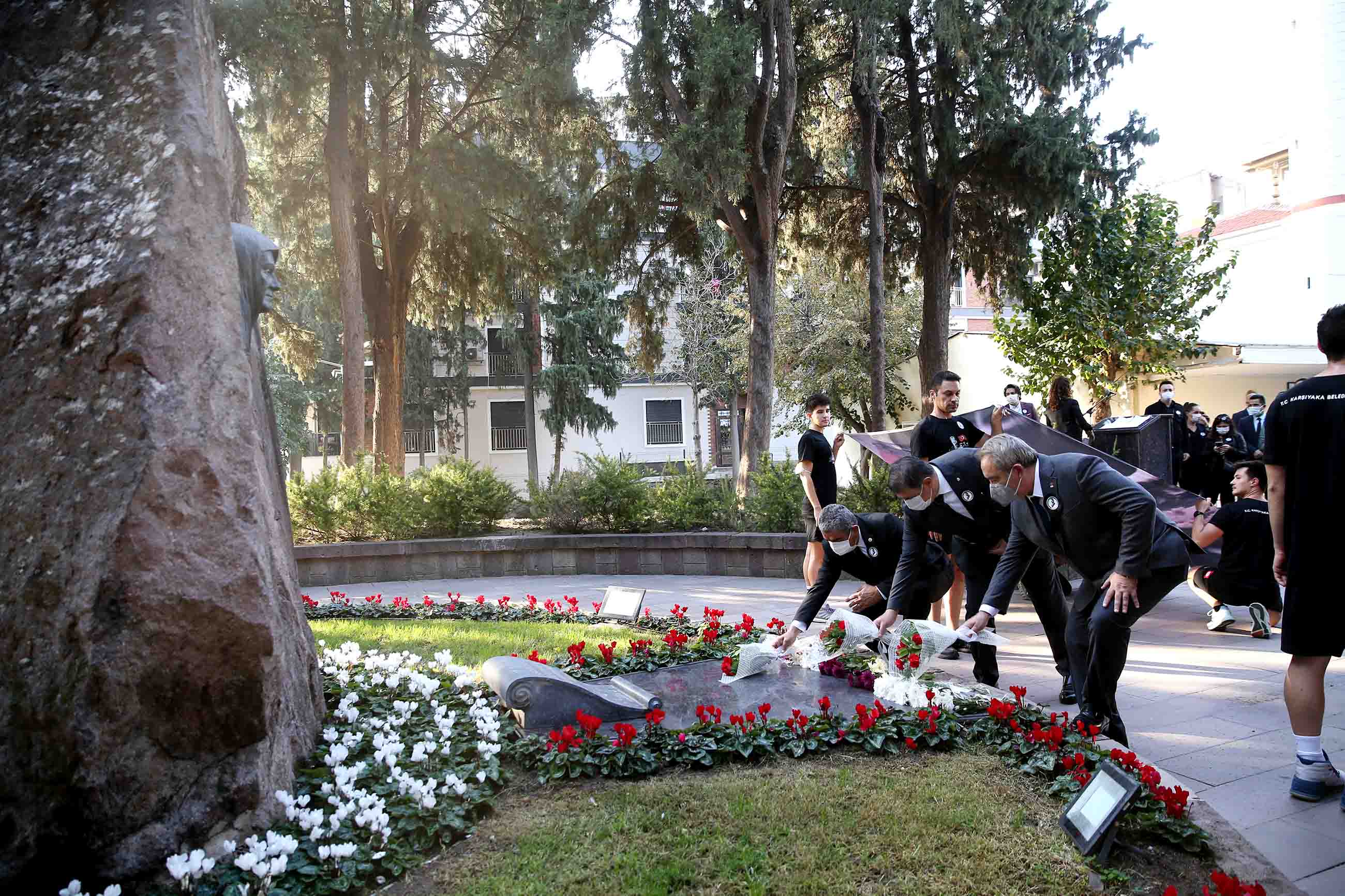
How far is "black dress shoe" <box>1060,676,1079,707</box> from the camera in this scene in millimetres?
5637

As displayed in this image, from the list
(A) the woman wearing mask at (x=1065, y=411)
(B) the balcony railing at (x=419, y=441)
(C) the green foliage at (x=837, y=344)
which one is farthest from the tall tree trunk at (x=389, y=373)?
(B) the balcony railing at (x=419, y=441)

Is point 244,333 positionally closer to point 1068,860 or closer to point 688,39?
point 1068,860

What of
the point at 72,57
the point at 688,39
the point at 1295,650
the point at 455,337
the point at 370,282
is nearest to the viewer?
the point at 72,57

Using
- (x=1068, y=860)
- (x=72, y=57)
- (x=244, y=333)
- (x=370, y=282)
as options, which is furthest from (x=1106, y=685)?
(x=370, y=282)

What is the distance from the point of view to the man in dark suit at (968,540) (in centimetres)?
577

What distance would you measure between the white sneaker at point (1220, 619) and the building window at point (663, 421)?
32.7 metres

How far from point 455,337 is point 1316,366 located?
25452mm

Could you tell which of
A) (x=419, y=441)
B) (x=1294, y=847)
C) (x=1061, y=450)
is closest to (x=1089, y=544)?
(x=1294, y=847)

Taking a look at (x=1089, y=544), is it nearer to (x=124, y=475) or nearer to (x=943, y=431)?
(x=943, y=431)

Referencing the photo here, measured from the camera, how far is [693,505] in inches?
511

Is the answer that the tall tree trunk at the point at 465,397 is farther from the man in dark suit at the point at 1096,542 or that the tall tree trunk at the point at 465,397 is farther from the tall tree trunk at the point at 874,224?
the man in dark suit at the point at 1096,542

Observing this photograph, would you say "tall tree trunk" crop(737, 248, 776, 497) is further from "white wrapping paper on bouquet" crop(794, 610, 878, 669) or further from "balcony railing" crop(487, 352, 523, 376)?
"balcony railing" crop(487, 352, 523, 376)

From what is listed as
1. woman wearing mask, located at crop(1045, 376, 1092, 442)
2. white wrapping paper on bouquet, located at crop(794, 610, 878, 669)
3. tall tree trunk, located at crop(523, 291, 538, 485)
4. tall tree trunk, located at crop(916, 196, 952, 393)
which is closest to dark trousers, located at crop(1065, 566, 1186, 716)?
white wrapping paper on bouquet, located at crop(794, 610, 878, 669)

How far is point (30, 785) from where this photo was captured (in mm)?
3053
